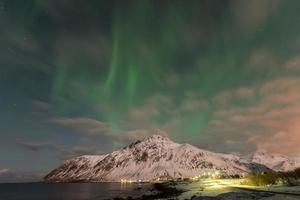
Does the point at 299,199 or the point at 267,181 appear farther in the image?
the point at 267,181

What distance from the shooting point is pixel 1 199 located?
18800 cm

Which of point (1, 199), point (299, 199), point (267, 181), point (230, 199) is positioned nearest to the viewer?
point (299, 199)

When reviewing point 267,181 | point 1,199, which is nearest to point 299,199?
point 267,181

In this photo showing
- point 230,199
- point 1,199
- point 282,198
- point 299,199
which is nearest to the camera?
point 299,199

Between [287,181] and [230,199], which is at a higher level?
[287,181]

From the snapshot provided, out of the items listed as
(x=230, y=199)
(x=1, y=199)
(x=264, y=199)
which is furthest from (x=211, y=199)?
(x=1, y=199)

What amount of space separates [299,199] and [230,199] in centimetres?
1399

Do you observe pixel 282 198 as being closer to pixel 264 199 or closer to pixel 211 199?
pixel 264 199

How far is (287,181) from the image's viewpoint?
95.9 m

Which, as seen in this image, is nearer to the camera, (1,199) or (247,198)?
(247,198)

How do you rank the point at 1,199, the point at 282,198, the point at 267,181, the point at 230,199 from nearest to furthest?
the point at 282,198 → the point at 230,199 → the point at 267,181 → the point at 1,199

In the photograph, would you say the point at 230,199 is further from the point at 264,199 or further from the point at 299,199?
the point at 299,199

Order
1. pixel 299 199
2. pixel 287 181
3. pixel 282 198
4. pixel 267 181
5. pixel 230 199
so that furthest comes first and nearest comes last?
pixel 267 181, pixel 287 181, pixel 230 199, pixel 282 198, pixel 299 199

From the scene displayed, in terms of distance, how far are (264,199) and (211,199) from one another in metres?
10.5
